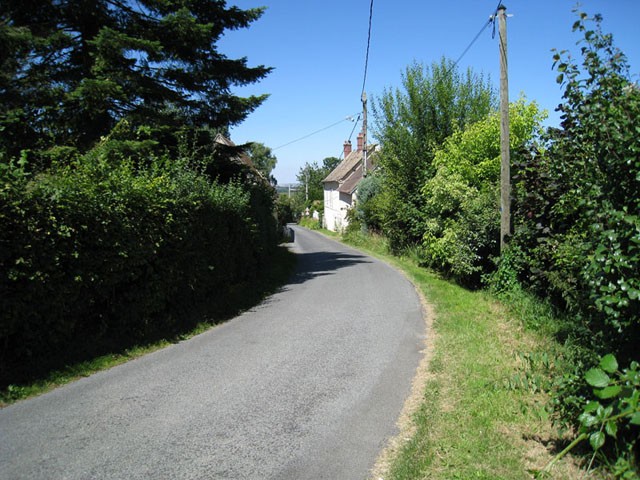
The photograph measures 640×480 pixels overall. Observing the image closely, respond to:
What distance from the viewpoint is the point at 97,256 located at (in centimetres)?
728

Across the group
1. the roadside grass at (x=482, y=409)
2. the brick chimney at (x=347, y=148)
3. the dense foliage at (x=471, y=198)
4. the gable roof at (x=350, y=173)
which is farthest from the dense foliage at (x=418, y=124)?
the brick chimney at (x=347, y=148)

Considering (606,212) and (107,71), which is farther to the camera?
(107,71)

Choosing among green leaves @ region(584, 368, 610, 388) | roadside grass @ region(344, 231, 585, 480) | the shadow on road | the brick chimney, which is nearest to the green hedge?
roadside grass @ region(344, 231, 585, 480)

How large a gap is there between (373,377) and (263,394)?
1547 mm

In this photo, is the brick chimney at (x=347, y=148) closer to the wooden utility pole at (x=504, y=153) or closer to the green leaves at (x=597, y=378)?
the wooden utility pole at (x=504, y=153)

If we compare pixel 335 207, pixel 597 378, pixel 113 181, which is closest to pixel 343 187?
pixel 335 207

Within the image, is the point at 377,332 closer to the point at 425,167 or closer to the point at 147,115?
the point at 147,115

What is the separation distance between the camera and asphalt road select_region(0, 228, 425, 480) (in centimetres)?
425

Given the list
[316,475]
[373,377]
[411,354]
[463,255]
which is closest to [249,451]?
[316,475]

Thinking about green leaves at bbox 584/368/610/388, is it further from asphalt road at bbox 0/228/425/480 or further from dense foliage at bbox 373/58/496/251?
dense foliage at bbox 373/58/496/251

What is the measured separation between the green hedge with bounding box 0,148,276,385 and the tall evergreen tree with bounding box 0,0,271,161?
2098 mm

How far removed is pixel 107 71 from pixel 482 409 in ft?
37.5

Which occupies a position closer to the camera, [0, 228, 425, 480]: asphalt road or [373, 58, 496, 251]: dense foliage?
A: [0, 228, 425, 480]: asphalt road

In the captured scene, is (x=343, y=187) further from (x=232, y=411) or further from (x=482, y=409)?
(x=482, y=409)
